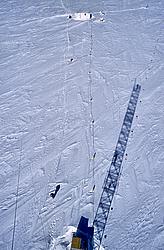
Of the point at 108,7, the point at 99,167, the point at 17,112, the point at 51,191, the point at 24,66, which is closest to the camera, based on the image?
the point at 51,191

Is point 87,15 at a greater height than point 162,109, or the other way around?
point 87,15

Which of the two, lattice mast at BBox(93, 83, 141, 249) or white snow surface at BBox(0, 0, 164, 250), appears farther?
white snow surface at BBox(0, 0, 164, 250)

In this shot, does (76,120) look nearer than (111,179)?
No

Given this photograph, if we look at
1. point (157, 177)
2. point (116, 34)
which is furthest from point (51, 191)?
point (116, 34)

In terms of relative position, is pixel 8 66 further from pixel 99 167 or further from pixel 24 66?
pixel 99 167

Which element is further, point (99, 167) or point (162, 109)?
point (162, 109)
